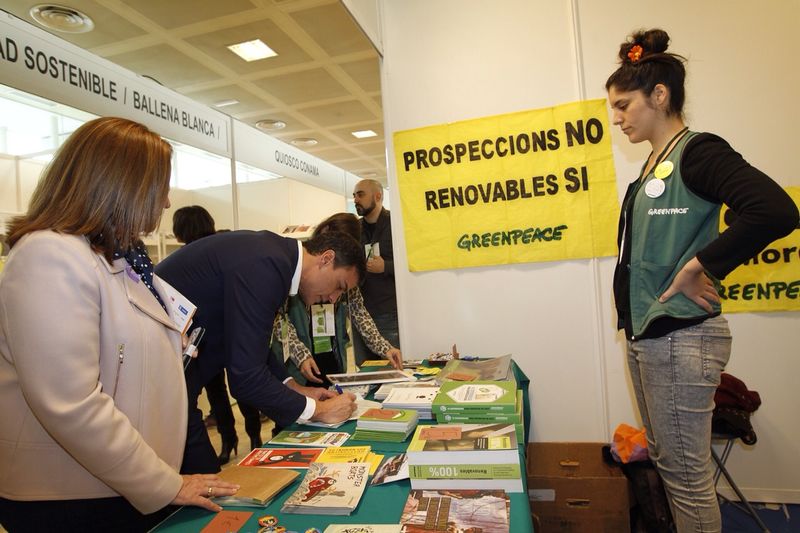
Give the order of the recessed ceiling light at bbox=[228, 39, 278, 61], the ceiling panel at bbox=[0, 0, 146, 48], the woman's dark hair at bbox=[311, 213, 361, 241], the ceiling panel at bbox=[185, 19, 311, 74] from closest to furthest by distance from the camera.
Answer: the woman's dark hair at bbox=[311, 213, 361, 241]
the ceiling panel at bbox=[0, 0, 146, 48]
the ceiling panel at bbox=[185, 19, 311, 74]
the recessed ceiling light at bbox=[228, 39, 278, 61]

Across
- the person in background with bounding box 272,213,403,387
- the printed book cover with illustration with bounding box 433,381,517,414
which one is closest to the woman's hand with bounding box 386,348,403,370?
the person in background with bounding box 272,213,403,387

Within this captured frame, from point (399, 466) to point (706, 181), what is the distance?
0.99m

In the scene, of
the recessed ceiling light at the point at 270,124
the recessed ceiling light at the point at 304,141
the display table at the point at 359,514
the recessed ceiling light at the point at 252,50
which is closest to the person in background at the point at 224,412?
the recessed ceiling light at the point at 252,50

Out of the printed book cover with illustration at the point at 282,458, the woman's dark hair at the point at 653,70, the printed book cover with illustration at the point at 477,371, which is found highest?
the woman's dark hair at the point at 653,70

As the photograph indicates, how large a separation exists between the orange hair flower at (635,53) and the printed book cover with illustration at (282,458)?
4.49 ft

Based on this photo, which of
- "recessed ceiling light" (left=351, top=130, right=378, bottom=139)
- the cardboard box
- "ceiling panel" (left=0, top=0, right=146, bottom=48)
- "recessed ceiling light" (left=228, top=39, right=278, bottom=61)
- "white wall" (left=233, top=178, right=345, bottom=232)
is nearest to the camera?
the cardboard box

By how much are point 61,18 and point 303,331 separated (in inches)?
101

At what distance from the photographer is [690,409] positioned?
1.14m

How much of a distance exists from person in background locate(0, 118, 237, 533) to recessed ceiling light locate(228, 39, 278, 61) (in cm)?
274

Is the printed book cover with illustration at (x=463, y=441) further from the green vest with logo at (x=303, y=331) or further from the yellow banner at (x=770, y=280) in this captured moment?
the yellow banner at (x=770, y=280)

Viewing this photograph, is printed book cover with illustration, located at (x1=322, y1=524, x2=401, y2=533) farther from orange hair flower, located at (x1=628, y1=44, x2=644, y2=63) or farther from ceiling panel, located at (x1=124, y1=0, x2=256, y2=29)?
ceiling panel, located at (x1=124, y1=0, x2=256, y2=29)

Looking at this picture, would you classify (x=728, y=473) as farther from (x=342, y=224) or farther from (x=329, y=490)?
(x=342, y=224)

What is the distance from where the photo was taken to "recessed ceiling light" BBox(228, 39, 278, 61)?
128 inches

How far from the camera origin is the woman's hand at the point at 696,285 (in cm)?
111
